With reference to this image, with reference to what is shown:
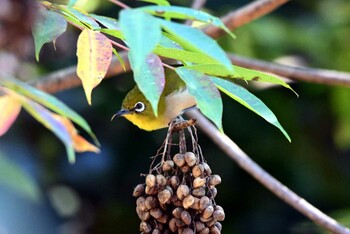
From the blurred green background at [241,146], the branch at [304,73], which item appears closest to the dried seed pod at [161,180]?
the branch at [304,73]

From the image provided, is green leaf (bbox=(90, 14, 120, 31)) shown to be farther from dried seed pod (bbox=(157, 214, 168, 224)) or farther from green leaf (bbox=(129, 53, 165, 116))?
dried seed pod (bbox=(157, 214, 168, 224))

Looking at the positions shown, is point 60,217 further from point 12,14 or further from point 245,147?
point 12,14

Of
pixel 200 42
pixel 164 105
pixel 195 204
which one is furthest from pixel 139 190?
pixel 164 105

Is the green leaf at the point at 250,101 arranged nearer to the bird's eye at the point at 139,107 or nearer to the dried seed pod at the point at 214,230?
the dried seed pod at the point at 214,230

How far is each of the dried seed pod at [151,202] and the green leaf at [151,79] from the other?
1.23ft

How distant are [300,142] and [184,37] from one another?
3.35 meters

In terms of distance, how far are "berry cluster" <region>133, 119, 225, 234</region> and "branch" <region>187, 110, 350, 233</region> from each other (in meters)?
0.77

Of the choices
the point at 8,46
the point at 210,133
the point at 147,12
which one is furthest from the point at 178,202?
the point at 210,133

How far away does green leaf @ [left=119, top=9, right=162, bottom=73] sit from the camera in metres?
1.14

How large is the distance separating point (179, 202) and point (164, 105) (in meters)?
0.85

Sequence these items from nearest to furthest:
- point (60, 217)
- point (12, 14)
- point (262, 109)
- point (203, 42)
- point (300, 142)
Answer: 1. point (12, 14)
2. point (203, 42)
3. point (262, 109)
4. point (60, 217)
5. point (300, 142)

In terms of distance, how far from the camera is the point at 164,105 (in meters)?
2.52

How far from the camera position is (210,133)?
288cm

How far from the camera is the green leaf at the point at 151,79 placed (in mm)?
1356
